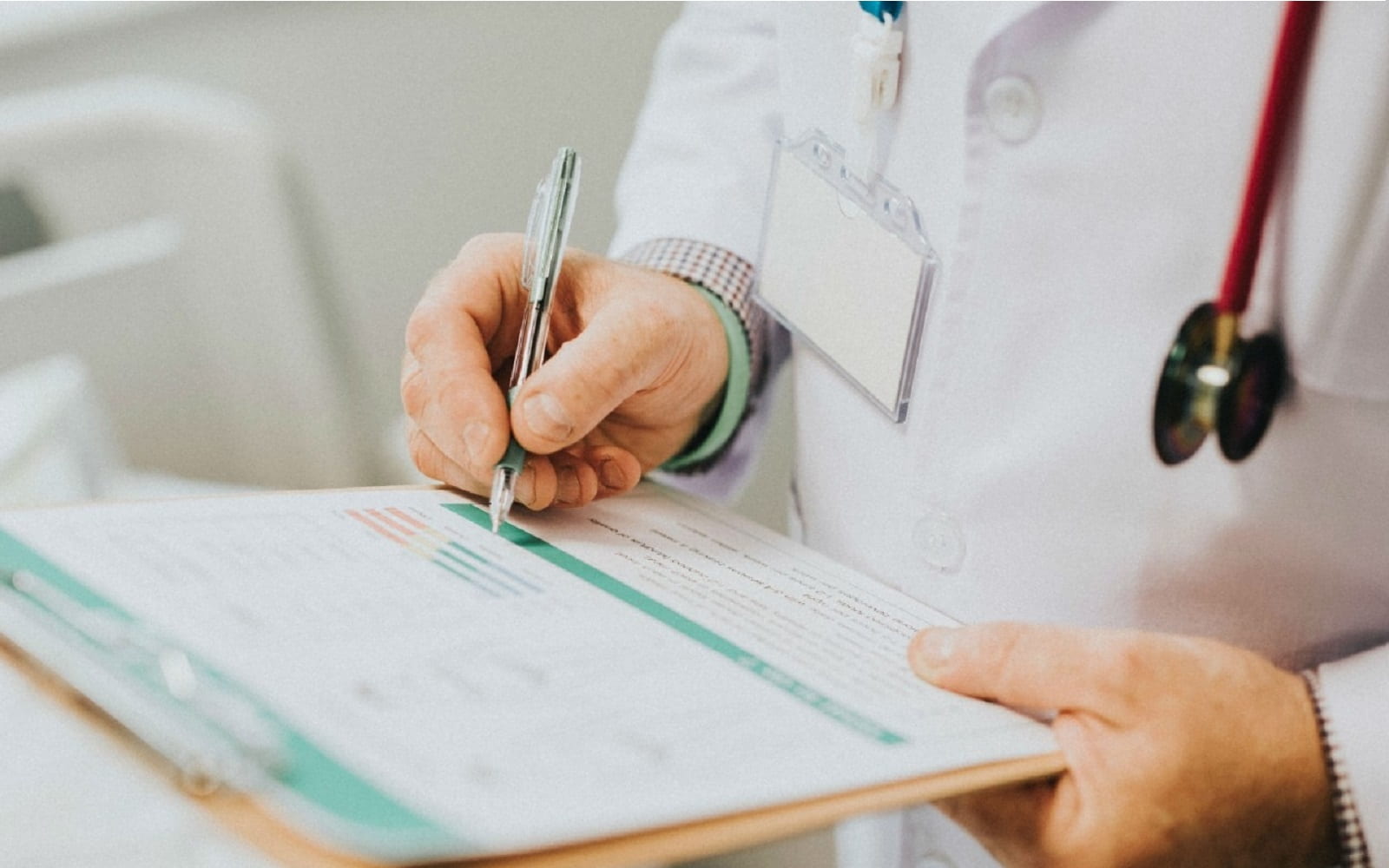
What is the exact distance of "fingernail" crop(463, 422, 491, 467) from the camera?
60cm

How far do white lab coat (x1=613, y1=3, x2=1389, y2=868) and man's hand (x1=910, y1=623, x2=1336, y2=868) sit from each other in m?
0.03

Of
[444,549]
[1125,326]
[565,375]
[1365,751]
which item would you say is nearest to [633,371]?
[565,375]

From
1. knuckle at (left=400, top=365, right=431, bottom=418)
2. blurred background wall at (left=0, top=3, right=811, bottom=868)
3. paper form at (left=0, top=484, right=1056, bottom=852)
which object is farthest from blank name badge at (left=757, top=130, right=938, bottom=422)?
blurred background wall at (left=0, top=3, right=811, bottom=868)

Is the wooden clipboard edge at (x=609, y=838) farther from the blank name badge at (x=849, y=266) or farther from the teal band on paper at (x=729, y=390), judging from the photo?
the teal band on paper at (x=729, y=390)

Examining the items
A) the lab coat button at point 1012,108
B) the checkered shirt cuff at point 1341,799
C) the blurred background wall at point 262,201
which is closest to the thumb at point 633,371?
the lab coat button at point 1012,108

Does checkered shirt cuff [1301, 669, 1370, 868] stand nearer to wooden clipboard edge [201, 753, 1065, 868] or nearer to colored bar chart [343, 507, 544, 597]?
wooden clipboard edge [201, 753, 1065, 868]

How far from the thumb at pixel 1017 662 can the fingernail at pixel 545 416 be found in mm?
216

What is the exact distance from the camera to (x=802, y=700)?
17.8 inches

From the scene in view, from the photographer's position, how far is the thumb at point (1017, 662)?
48 centimetres

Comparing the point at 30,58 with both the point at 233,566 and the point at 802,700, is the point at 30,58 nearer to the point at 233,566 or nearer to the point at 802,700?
the point at 233,566

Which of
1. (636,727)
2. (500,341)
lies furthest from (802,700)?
(500,341)

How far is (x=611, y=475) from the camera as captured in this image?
69cm

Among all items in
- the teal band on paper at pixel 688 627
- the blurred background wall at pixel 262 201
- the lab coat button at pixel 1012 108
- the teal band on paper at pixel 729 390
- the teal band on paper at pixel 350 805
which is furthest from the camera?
the blurred background wall at pixel 262 201

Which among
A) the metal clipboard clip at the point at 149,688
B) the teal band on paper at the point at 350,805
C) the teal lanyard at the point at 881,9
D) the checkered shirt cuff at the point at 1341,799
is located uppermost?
the teal lanyard at the point at 881,9
